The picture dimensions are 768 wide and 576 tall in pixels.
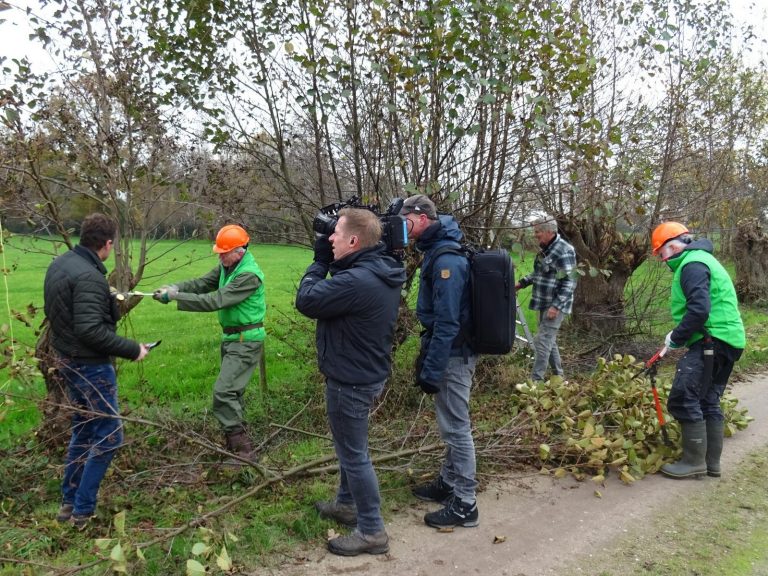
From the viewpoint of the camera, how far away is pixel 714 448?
514cm

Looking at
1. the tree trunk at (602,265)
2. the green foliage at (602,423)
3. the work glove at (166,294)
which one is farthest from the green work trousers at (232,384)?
the tree trunk at (602,265)

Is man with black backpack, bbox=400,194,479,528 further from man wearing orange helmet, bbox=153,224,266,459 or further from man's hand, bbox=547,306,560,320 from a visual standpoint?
man's hand, bbox=547,306,560,320

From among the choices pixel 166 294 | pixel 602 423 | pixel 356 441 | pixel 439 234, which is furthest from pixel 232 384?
pixel 602 423

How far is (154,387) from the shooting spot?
7.24 meters

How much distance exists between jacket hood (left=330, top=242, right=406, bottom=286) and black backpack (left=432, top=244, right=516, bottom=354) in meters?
0.45

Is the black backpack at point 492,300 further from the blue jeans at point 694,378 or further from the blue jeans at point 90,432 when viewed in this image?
the blue jeans at point 90,432

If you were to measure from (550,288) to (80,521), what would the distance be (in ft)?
17.7

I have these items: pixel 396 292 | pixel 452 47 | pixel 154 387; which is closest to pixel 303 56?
pixel 452 47

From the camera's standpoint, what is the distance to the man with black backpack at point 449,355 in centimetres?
394

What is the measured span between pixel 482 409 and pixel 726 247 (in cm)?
1420

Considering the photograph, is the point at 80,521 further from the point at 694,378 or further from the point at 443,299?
the point at 694,378

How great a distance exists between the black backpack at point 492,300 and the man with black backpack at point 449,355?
0.21 ft

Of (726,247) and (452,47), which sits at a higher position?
(452,47)

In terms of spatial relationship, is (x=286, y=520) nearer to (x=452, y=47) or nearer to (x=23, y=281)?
(x=452, y=47)
